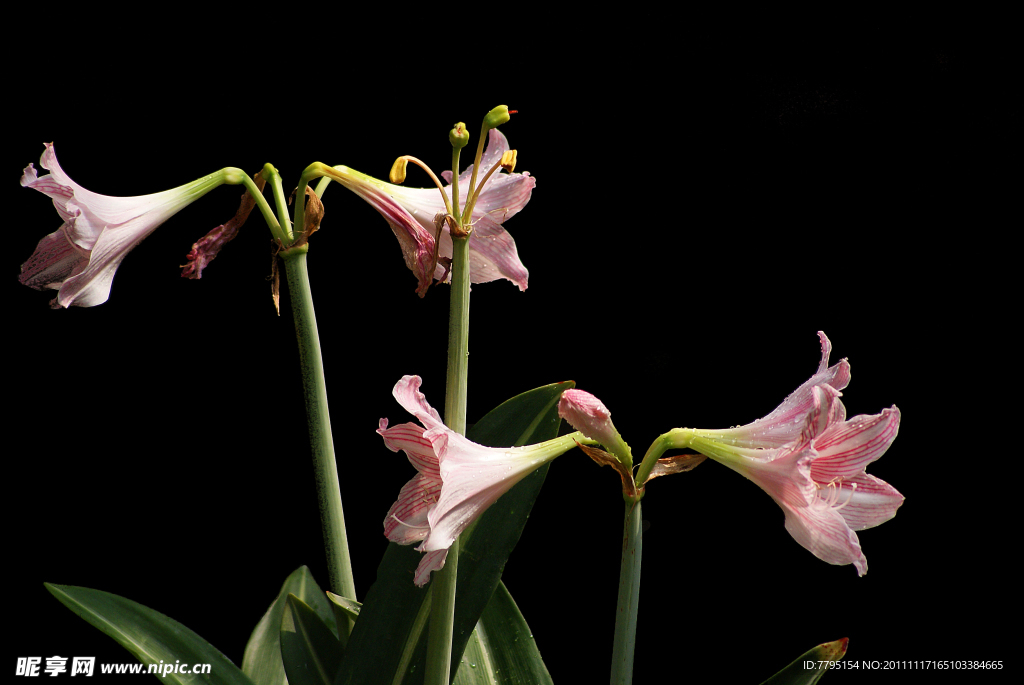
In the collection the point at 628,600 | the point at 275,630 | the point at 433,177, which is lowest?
the point at 275,630

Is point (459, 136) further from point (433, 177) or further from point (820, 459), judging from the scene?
point (820, 459)

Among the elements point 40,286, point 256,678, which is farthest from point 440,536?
point 40,286

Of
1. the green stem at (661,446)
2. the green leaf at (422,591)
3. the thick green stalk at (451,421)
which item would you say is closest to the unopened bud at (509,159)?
the thick green stalk at (451,421)

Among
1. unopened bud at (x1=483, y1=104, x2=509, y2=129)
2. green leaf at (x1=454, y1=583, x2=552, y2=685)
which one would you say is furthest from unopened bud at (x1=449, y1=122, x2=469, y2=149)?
green leaf at (x1=454, y1=583, x2=552, y2=685)

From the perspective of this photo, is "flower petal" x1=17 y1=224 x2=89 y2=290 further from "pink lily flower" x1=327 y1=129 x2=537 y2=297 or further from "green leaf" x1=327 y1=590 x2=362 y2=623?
"green leaf" x1=327 y1=590 x2=362 y2=623

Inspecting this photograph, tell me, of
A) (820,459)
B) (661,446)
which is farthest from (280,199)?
(820,459)

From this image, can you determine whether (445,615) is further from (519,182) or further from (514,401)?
(519,182)

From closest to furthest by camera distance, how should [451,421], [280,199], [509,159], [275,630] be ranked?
1. [451,421]
2. [509,159]
3. [280,199]
4. [275,630]

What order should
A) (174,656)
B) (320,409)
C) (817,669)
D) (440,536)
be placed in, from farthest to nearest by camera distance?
(320,409), (174,656), (817,669), (440,536)
